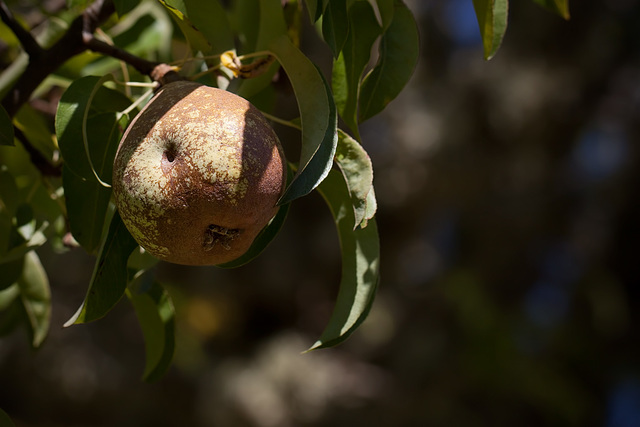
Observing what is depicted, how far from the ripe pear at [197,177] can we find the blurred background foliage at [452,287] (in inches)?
106

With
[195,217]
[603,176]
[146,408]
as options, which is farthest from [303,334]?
[195,217]

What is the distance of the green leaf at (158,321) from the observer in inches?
33.5

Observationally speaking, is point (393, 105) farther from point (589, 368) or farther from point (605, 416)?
point (605, 416)

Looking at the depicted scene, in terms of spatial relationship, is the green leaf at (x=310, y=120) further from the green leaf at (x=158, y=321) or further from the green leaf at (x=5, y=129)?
the green leaf at (x=158, y=321)

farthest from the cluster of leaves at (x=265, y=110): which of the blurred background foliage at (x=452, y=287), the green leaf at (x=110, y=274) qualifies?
the blurred background foliage at (x=452, y=287)

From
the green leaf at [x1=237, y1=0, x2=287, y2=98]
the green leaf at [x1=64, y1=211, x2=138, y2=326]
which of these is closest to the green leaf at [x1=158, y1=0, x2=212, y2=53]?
the green leaf at [x1=237, y1=0, x2=287, y2=98]

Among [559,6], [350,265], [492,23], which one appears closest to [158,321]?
[350,265]

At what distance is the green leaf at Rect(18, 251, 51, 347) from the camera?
0.96 metres

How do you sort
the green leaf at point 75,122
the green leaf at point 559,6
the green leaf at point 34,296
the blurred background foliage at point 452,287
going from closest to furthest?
the green leaf at point 75,122 < the green leaf at point 559,6 < the green leaf at point 34,296 < the blurred background foliage at point 452,287

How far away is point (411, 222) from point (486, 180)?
1.60 feet

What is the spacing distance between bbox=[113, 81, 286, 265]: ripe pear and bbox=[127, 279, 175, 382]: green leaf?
312mm

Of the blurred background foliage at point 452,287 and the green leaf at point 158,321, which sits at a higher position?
the green leaf at point 158,321

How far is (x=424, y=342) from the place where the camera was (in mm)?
3381

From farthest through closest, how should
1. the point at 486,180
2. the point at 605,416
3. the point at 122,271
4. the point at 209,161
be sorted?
the point at 605,416 → the point at 486,180 → the point at 122,271 → the point at 209,161
